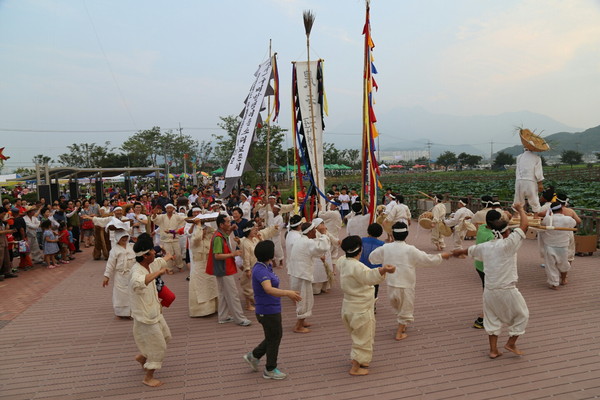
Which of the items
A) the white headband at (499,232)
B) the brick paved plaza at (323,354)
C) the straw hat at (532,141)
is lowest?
the brick paved plaza at (323,354)

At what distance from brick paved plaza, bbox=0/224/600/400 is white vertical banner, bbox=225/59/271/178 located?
2.44 m

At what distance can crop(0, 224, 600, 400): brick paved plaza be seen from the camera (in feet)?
14.0

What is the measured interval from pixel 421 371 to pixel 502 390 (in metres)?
0.79

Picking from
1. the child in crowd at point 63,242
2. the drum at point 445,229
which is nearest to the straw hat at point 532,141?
the drum at point 445,229

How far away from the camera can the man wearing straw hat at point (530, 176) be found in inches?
338

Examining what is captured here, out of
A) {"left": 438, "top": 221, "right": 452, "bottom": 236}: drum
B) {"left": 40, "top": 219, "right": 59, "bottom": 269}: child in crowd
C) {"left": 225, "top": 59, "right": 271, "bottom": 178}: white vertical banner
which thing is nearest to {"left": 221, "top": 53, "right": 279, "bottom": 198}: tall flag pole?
{"left": 225, "top": 59, "right": 271, "bottom": 178}: white vertical banner

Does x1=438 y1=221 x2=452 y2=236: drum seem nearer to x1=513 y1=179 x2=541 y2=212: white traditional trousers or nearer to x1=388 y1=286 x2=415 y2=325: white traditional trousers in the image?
x1=513 y1=179 x2=541 y2=212: white traditional trousers

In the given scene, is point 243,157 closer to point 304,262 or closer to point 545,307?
point 304,262

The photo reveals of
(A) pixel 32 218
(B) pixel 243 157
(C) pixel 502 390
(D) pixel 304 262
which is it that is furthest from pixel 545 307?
(A) pixel 32 218

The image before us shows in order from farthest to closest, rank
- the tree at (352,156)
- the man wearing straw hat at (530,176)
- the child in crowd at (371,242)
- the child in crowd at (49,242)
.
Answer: the tree at (352,156) < the child in crowd at (49,242) < the man wearing straw hat at (530,176) < the child in crowd at (371,242)

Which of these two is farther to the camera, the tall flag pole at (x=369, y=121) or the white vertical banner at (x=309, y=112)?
the white vertical banner at (x=309, y=112)

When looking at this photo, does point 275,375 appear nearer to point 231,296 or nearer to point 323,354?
point 323,354

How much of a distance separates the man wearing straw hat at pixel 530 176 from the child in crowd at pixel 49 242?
10.8 meters

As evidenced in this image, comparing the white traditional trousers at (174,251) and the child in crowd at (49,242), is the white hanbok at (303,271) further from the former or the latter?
the child in crowd at (49,242)
